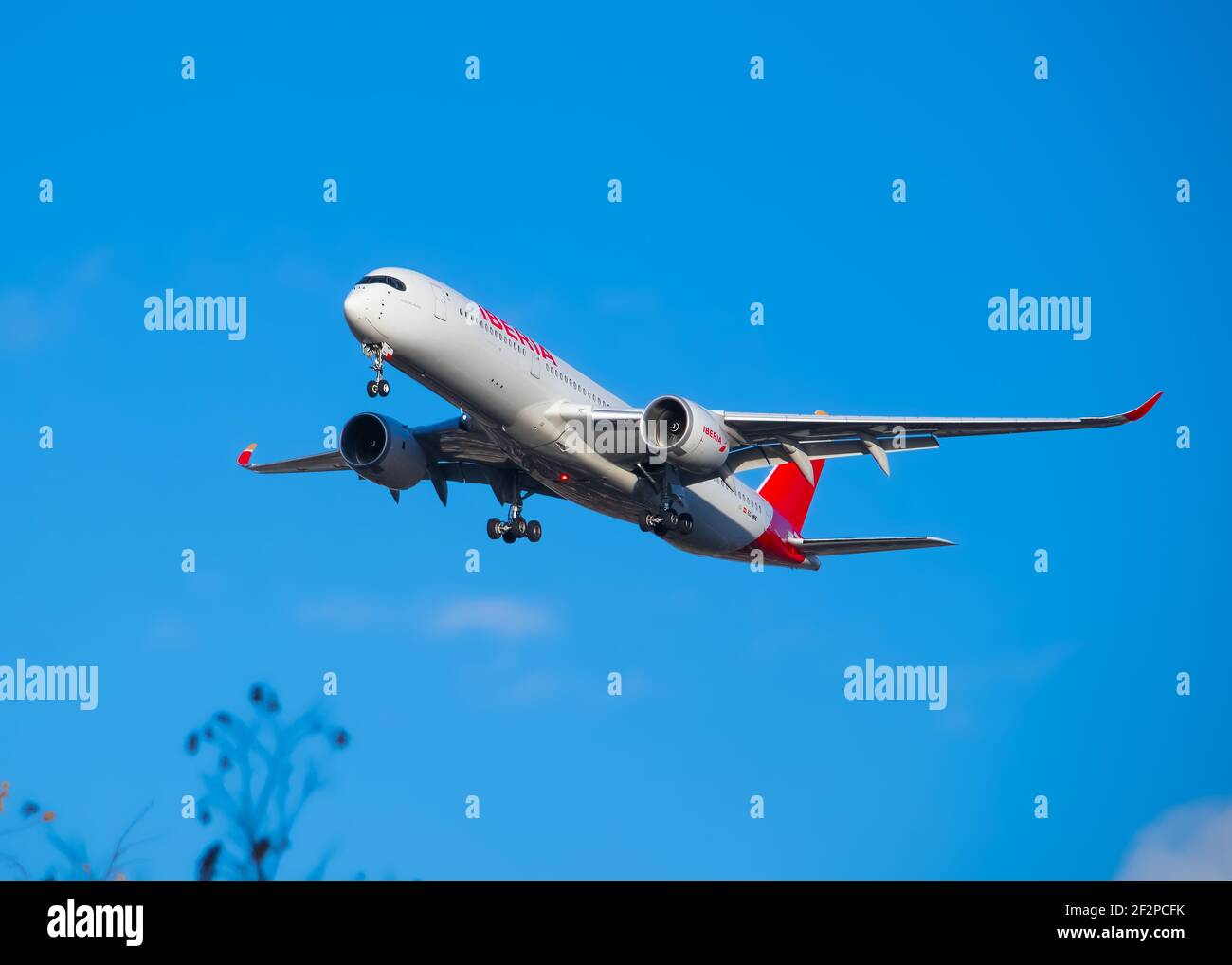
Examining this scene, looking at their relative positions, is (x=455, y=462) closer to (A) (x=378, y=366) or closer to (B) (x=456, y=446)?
(B) (x=456, y=446)

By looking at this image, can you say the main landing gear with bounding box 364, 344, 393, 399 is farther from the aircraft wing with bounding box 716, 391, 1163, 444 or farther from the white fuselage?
the aircraft wing with bounding box 716, 391, 1163, 444

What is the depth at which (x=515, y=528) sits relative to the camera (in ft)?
151

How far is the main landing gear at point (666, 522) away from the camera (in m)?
41.8

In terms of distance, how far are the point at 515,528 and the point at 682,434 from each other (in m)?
8.08

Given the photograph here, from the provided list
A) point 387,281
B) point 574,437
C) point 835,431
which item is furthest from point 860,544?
point 387,281

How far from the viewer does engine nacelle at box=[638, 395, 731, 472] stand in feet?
130

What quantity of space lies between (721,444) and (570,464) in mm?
3870

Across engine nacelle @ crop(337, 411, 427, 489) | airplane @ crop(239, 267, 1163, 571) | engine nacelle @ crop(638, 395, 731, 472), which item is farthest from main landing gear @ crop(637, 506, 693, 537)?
engine nacelle @ crop(337, 411, 427, 489)

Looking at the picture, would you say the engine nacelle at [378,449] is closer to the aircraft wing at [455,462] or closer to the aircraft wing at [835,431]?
the aircraft wing at [455,462]

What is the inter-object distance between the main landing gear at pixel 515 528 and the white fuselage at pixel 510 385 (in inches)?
99.8

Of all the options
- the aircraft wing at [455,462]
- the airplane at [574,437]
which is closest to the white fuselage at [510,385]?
the airplane at [574,437]
